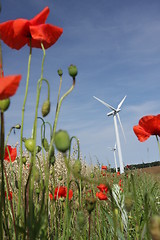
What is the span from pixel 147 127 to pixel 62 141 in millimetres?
814

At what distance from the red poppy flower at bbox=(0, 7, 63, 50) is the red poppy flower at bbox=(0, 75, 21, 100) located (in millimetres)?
444

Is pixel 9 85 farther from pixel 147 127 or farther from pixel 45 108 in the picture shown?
pixel 147 127

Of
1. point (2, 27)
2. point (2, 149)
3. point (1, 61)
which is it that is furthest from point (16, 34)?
point (2, 149)

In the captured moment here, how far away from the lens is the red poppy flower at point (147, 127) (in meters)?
1.33

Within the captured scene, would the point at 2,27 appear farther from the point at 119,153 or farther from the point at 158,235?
the point at 119,153

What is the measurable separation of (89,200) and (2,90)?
0.56 m

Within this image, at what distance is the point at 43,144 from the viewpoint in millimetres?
1213

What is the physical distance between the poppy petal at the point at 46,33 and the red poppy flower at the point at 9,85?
1.46 feet

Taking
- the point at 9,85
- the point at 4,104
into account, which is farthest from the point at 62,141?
the point at 4,104

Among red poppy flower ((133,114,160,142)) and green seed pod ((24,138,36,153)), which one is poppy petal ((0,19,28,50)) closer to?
green seed pod ((24,138,36,153))

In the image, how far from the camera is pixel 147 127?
53.2 inches

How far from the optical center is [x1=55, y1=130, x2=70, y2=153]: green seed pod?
604 millimetres

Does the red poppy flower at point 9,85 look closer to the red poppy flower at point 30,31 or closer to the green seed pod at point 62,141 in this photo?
the green seed pod at point 62,141

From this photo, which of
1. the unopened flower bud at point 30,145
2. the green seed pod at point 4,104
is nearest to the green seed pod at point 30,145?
the unopened flower bud at point 30,145
